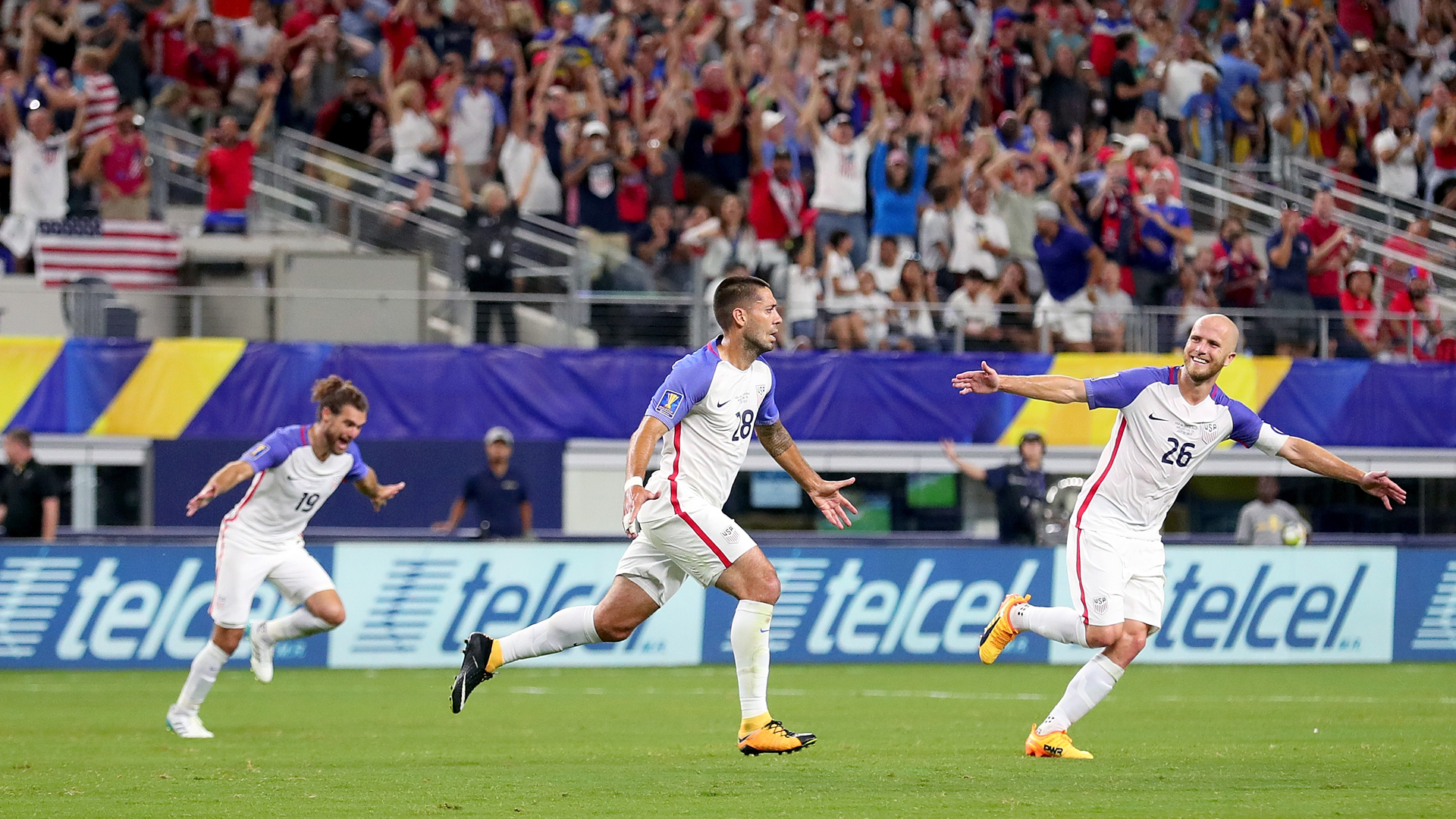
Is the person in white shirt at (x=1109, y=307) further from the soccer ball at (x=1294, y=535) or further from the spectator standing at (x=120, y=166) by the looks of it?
the spectator standing at (x=120, y=166)

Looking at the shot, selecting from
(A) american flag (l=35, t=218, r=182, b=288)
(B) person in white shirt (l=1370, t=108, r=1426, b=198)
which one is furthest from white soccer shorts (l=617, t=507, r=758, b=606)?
(B) person in white shirt (l=1370, t=108, r=1426, b=198)

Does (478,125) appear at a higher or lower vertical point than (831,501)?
higher

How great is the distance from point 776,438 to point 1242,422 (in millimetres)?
2589

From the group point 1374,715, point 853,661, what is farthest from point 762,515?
point 1374,715

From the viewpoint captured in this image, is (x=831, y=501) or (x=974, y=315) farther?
(x=974, y=315)

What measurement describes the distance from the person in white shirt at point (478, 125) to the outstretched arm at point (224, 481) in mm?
10804

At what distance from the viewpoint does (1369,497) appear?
21.8 m

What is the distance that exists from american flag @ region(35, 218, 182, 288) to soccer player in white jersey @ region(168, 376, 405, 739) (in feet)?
29.3

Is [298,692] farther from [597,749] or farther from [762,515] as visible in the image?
[762,515]

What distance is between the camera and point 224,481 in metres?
11.1

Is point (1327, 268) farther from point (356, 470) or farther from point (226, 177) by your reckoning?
point (356, 470)

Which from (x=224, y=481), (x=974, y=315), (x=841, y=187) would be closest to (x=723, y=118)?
(x=841, y=187)

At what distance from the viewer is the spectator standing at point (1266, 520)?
19.4m

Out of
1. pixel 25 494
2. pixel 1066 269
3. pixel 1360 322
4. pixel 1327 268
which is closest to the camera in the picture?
pixel 25 494
